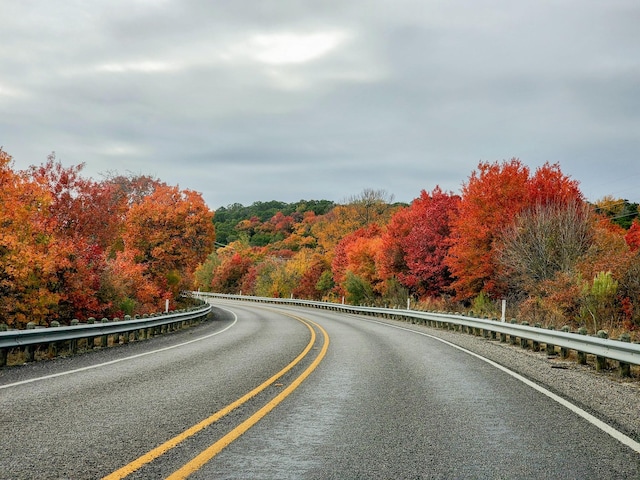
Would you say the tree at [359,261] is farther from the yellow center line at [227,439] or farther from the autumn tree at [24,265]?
the yellow center line at [227,439]

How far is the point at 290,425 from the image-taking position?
595 centimetres

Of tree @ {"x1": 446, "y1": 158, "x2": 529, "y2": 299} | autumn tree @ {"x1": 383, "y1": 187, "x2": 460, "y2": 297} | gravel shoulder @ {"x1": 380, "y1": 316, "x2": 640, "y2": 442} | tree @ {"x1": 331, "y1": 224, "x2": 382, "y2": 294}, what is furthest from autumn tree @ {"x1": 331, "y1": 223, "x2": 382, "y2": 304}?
gravel shoulder @ {"x1": 380, "y1": 316, "x2": 640, "y2": 442}

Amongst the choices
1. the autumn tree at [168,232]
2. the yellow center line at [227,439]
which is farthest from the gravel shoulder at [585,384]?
the autumn tree at [168,232]

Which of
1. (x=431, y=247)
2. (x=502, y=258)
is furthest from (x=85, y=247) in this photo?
(x=431, y=247)

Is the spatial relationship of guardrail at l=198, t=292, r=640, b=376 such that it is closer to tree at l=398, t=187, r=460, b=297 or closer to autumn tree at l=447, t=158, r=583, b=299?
autumn tree at l=447, t=158, r=583, b=299

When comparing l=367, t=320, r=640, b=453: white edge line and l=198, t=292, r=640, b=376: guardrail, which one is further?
l=198, t=292, r=640, b=376: guardrail

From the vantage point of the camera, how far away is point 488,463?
4645 millimetres

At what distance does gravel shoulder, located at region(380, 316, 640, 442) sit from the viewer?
670cm

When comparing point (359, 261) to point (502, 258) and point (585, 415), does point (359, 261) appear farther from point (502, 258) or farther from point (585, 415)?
point (585, 415)

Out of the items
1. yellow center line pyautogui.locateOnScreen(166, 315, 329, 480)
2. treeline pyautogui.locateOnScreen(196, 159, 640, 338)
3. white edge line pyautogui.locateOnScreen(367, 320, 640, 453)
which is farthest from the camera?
treeline pyautogui.locateOnScreen(196, 159, 640, 338)

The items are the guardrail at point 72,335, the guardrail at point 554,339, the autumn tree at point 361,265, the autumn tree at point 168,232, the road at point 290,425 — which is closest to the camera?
the road at point 290,425

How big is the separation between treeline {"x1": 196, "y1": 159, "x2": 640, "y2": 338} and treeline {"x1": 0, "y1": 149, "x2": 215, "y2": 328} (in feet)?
50.2

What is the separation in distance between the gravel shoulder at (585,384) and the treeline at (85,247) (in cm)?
1265

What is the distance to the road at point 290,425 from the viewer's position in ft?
14.7
